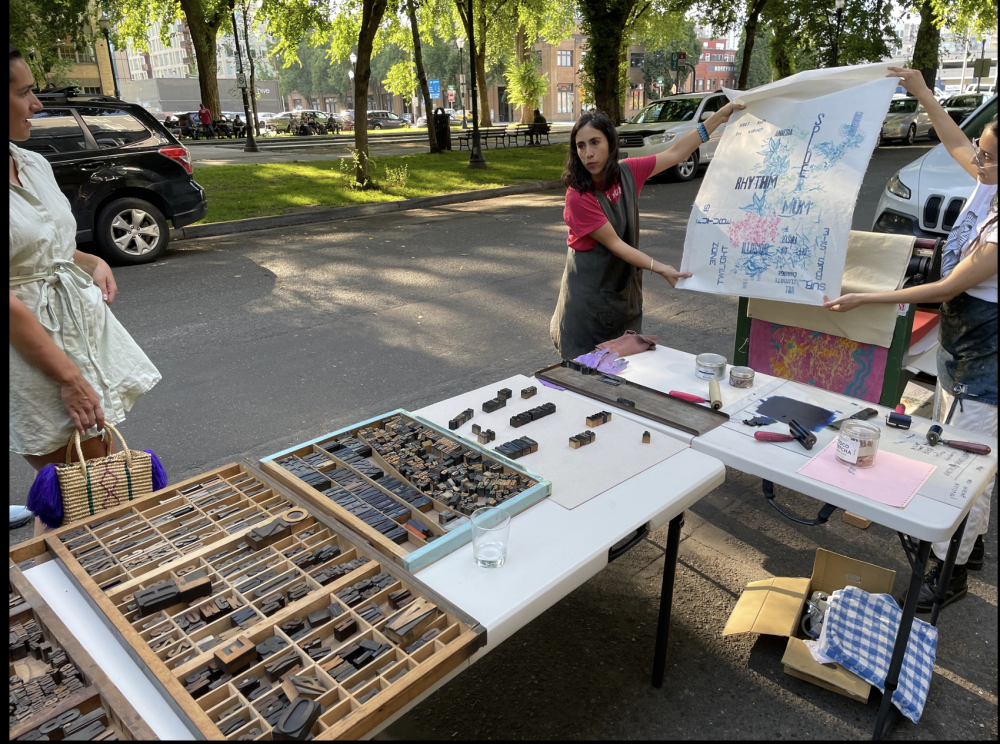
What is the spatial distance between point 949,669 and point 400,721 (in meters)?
2.10

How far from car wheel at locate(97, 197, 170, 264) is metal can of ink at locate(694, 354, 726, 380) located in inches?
318

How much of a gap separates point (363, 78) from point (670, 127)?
22.1 feet

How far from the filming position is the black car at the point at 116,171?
8.18m

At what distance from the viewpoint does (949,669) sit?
2619mm

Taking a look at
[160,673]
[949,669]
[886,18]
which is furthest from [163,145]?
[886,18]

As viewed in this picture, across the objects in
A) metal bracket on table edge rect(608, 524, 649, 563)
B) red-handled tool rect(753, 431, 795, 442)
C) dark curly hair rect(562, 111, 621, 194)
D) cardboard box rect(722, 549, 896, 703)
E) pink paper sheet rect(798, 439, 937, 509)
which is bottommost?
cardboard box rect(722, 549, 896, 703)

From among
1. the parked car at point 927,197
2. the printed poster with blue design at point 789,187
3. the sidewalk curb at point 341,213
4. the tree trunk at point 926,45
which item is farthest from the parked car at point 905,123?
the printed poster with blue design at point 789,187

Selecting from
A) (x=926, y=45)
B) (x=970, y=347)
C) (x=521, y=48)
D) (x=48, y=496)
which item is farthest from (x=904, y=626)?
(x=521, y=48)

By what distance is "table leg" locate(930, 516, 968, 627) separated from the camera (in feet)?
8.38

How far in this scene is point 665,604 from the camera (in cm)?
249

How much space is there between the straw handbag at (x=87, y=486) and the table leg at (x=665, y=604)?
1.85 metres

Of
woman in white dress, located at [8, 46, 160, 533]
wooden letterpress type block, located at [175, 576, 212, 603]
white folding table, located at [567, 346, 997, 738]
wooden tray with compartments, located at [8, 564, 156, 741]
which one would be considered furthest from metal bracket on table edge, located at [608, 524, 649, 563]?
woman in white dress, located at [8, 46, 160, 533]

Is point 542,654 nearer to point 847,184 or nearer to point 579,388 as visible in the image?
point 579,388

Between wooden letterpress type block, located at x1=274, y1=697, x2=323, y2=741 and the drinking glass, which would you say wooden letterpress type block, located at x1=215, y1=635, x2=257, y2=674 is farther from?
the drinking glass
